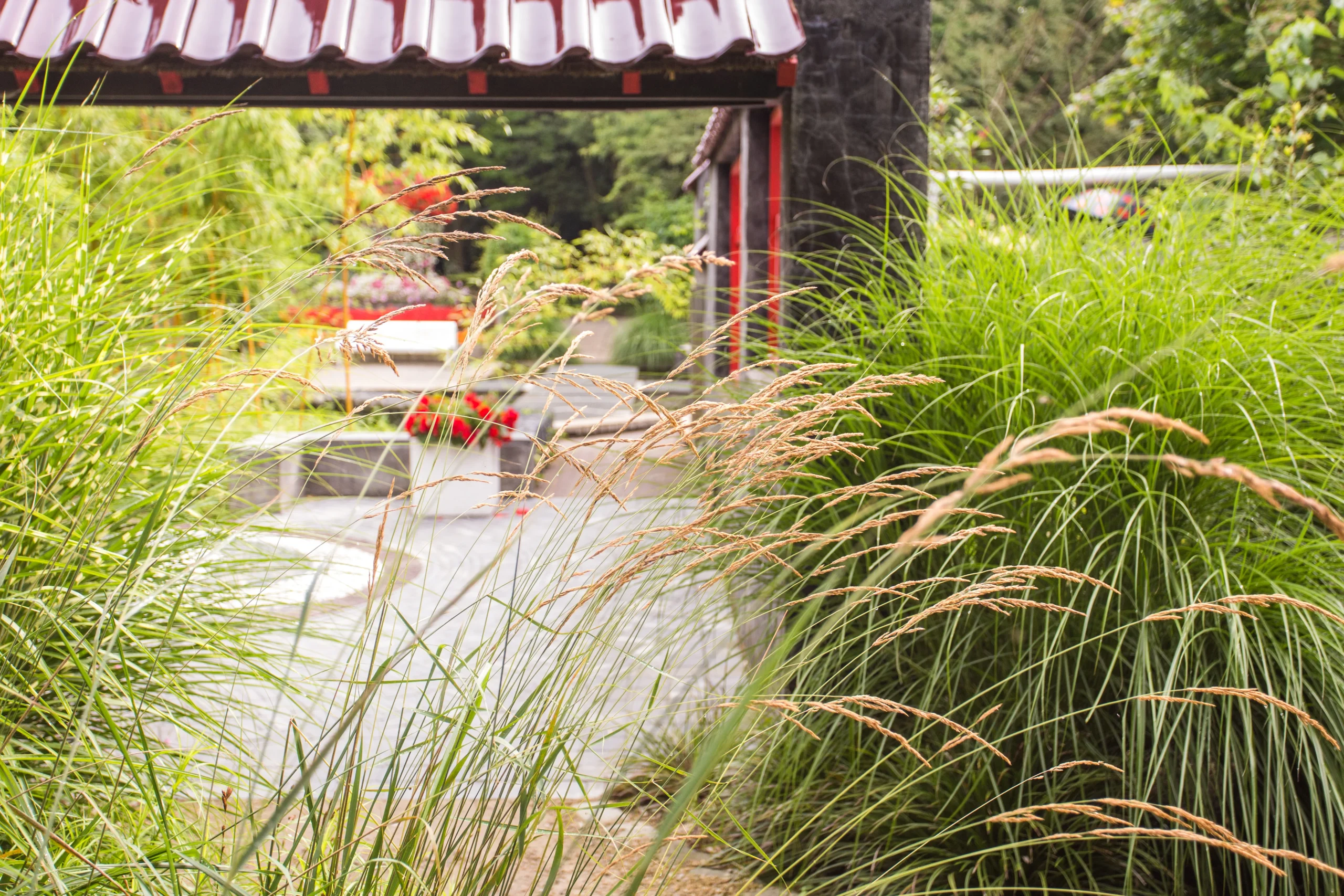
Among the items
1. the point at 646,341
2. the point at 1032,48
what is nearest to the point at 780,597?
the point at 646,341

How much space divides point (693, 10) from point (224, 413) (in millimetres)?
2705

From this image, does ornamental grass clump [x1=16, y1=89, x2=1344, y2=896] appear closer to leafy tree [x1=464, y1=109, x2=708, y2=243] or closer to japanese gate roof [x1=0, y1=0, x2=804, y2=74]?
japanese gate roof [x1=0, y1=0, x2=804, y2=74]

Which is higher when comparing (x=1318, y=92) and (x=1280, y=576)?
(x=1318, y=92)

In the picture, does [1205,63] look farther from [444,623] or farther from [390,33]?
[444,623]

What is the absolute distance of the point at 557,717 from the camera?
1.05 metres

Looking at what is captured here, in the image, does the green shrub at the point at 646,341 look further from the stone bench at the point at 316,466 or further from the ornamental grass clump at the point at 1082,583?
the ornamental grass clump at the point at 1082,583

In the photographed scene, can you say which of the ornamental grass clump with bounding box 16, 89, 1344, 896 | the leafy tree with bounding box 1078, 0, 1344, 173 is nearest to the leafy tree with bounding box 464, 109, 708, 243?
the leafy tree with bounding box 1078, 0, 1344, 173

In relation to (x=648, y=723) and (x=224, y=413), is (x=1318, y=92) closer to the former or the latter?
(x=648, y=723)

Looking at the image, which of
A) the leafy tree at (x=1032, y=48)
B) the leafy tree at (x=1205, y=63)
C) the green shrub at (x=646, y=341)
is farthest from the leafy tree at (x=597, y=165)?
the leafy tree at (x=1205, y=63)

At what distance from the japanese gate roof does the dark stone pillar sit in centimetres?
13

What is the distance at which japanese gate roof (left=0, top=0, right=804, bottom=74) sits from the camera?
346 centimetres

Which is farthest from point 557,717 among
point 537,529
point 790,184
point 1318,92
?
point 1318,92

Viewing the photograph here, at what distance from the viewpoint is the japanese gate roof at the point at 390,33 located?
3.46 meters

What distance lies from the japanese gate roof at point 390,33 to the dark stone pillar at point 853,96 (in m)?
0.13
